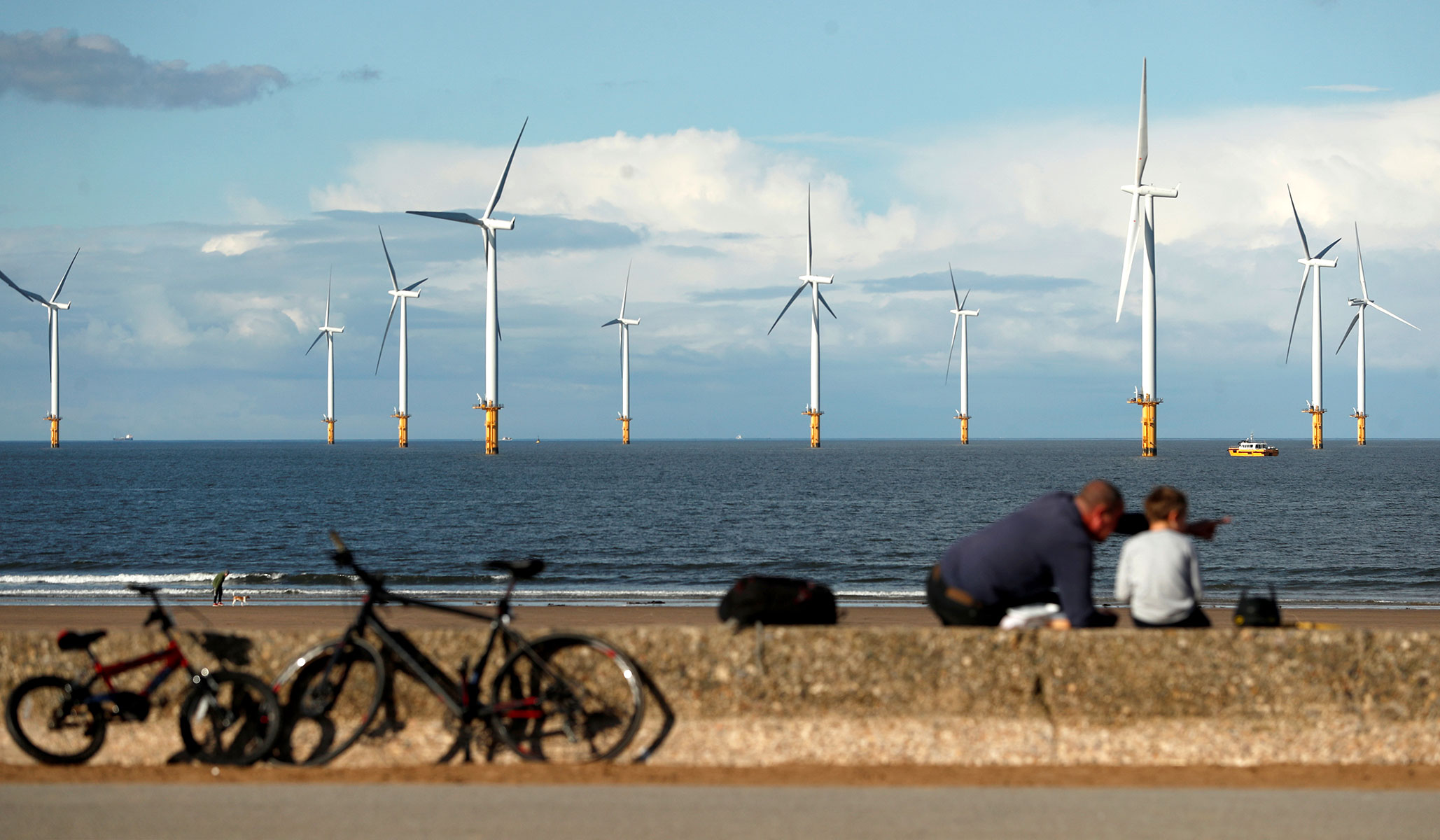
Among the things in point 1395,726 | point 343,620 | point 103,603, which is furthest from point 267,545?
point 1395,726

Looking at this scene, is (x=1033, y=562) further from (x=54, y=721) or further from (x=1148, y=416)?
(x=1148, y=416)

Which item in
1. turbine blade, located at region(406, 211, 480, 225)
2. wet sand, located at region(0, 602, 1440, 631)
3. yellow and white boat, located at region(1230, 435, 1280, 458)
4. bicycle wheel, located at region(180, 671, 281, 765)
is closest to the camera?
bicycle wheel, located at region(180, 671, 281, 765)

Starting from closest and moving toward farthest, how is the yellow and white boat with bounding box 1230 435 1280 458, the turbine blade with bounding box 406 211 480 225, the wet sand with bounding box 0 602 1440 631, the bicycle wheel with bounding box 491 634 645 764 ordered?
the bicycle wheel with bounding box 491 634 645 764 < the wet sand with bounding box 0 602 1440 631 < the turbine blade with bounding box 406 211 480 225 < the yellow and white boat with bounding box 1230 435 1280 458

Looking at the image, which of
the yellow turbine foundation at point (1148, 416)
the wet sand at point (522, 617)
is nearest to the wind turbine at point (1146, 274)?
the yellow turbine foundation at point (1148, 416)

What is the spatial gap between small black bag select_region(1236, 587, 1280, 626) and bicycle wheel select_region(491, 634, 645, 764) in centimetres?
368

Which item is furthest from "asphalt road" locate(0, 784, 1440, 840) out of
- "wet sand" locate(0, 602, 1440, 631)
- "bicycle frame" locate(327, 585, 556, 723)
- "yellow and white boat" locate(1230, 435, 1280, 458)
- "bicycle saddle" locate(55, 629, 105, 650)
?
"yellow and white boat" locate(1230, 435, 1280, 458)

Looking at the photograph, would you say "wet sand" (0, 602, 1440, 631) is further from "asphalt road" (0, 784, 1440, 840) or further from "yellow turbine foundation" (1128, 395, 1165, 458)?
"yellow turbine foundation" (1128, 395, 1165, 458)

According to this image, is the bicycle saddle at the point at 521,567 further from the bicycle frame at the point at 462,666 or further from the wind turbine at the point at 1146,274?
the wind turbine at the point at 1146,274

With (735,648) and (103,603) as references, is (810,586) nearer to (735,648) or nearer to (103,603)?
(735,648)

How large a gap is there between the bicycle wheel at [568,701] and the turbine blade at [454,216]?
93182 mm

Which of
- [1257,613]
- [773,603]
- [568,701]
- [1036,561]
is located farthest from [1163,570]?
[568,701]

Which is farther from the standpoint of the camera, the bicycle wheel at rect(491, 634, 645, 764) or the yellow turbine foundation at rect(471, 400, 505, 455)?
the yellow turbine foundation at rect(471, 400, 505, 455)

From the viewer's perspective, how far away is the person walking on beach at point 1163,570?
7.52 meters

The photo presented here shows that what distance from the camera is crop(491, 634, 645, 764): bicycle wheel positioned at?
722cm
